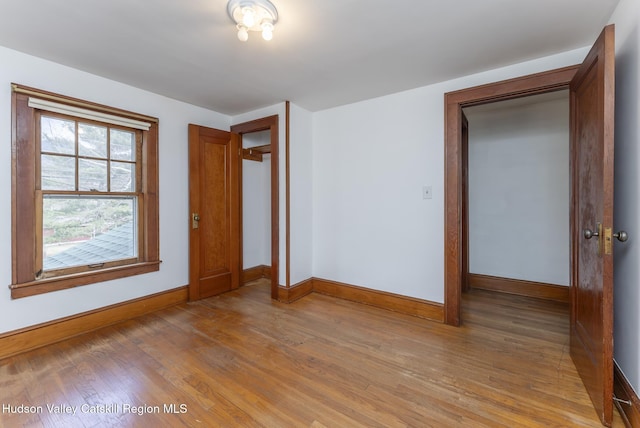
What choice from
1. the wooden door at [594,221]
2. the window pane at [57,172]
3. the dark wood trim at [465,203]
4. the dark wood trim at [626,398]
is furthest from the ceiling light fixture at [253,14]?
the dark wood trim at [626,398]

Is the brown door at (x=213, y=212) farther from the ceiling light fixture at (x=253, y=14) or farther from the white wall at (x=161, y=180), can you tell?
the ceiling light fixture at (x=253, y=14)

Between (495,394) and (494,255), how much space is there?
2.33m

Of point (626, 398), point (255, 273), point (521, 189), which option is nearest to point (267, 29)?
point (626, 398)

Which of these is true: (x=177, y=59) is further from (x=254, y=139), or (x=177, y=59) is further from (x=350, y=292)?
(x=350, y=292)

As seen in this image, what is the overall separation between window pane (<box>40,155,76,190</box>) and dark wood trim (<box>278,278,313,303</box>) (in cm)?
224

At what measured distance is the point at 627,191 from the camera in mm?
1476

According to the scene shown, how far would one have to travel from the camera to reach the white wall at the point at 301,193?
3.19m

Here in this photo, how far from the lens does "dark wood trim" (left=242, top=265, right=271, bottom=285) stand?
3.90m

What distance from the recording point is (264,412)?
1.48 m

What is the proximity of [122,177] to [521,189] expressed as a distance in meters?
4.53

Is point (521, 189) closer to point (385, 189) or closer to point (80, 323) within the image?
point (385, 189)

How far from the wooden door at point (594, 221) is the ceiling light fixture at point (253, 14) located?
1.76m

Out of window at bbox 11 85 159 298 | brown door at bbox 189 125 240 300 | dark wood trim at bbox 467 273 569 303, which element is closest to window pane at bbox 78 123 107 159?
window at bbox 11 85 159 298

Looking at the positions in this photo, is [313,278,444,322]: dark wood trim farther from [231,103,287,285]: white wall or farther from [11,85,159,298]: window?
[11,85,159,298]: window
